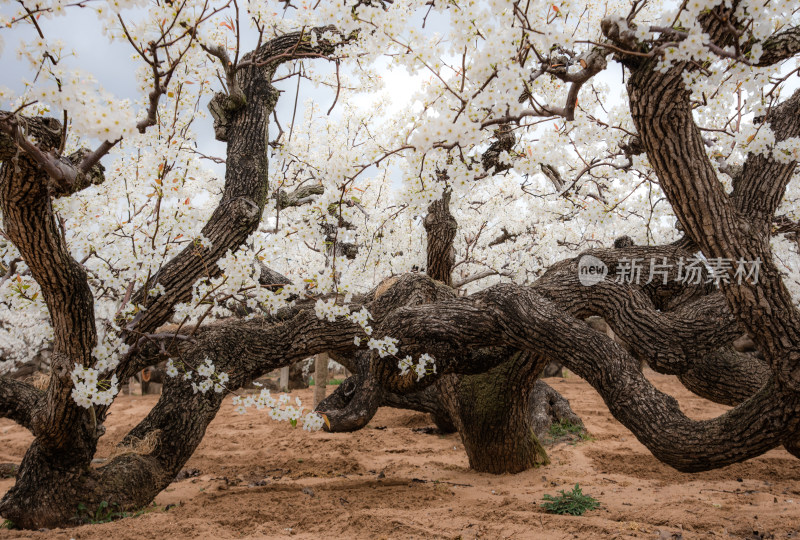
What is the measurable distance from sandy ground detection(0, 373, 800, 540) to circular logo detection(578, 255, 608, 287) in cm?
163

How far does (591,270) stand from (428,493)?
2.21 m

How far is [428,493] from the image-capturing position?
13.8ft

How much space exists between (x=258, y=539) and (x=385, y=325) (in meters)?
1.58

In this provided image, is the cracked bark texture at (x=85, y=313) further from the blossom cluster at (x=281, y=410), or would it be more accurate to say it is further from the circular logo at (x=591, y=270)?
the circular logo at (x=591, y=270)

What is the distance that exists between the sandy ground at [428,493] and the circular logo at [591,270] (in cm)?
163

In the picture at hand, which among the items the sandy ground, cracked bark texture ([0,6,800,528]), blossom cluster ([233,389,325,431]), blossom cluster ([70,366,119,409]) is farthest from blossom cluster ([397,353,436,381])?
blossom cluster ([70,366,119,409])

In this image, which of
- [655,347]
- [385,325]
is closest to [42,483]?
[385,325]

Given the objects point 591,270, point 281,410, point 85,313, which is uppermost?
point 591,270

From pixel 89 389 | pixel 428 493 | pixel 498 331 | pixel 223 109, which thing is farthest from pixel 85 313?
pixel 428 493

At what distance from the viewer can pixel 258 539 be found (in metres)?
3.05

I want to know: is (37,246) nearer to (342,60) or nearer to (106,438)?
(342,60)

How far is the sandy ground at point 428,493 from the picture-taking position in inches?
127

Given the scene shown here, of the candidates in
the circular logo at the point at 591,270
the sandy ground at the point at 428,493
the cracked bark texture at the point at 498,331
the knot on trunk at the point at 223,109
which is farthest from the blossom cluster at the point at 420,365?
the knot on trunk at the point at 223,109

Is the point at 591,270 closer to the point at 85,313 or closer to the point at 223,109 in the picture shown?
the point at 223,109
